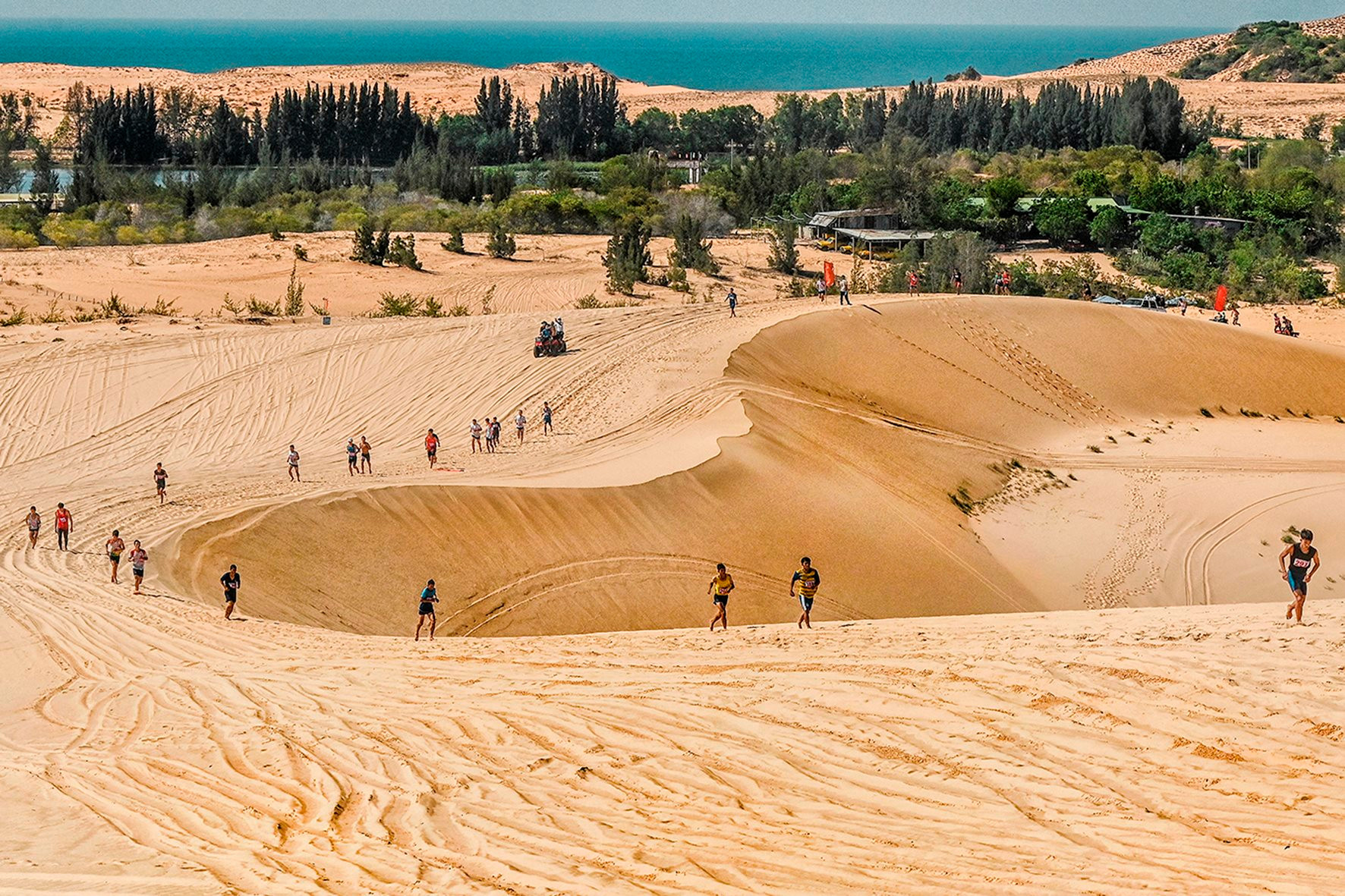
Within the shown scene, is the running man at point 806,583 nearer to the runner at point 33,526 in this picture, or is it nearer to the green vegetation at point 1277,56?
the runner at point 33,526

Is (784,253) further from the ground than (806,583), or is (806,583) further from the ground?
(784,253)

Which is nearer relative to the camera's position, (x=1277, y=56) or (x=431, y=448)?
(x=431, y=448)

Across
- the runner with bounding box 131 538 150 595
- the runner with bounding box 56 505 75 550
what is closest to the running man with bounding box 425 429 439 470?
the runner with bounding box 56 505 75 550

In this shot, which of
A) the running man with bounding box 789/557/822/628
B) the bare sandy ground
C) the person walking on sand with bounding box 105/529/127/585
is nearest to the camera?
the running man with bounding box 789/557/822/628

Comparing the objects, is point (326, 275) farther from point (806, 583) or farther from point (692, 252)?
point (806, 583)

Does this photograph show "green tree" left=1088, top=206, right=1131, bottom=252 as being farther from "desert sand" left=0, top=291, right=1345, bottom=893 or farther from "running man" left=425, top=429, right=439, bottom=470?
"running man" left=425, top=429, right=439, bottom=470

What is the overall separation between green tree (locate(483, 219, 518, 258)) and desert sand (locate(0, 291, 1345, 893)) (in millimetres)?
12247

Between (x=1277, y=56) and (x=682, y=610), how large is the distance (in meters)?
123

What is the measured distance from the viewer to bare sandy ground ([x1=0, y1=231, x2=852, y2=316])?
137 ft

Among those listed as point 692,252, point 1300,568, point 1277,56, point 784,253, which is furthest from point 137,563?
point 1277,56

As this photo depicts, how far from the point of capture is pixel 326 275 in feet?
149

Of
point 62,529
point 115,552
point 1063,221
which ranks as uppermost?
point 1063,221

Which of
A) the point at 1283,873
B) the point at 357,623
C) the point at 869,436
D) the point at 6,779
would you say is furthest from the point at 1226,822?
the point at 869,436

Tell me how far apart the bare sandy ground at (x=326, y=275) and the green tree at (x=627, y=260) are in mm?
526
